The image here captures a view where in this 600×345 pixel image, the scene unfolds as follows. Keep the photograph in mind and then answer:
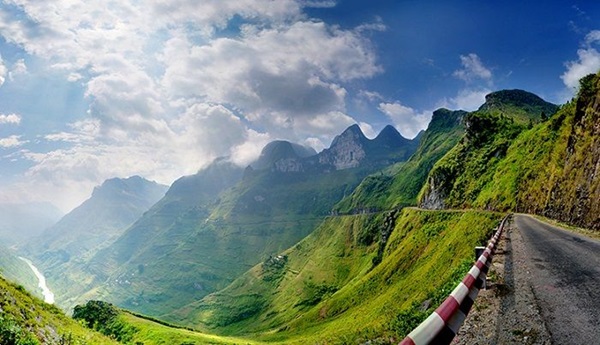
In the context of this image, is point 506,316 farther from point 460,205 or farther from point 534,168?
point 460,205

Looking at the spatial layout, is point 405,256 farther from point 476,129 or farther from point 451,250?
point 476,129

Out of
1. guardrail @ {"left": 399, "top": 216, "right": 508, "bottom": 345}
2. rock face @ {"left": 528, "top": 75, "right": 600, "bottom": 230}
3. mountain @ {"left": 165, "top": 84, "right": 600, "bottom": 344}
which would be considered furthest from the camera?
mountain @ {"left": 165, "top": 84, "right": 600, "bottom": 344}

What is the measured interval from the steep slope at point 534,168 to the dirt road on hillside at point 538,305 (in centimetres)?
2702

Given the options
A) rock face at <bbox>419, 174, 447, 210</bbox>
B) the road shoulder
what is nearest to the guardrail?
the road shoulder

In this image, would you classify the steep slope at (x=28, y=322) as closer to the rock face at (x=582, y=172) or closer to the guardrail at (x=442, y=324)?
the guardrail at (x=442, y=324)

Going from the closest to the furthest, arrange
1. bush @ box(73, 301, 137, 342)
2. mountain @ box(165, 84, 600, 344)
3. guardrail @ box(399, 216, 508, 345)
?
guardrail @ box(399, 216, 508, 345) → mountain @ box(165, 84, 600, 344) → bush @ box(73, 301, 137, 342)

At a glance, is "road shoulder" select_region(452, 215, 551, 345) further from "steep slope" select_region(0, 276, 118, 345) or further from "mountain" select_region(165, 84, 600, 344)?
"steep slope" select_region(0, 276, 118, 345)

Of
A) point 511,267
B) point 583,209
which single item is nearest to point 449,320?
point 511,267

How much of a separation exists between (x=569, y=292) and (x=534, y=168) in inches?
3243

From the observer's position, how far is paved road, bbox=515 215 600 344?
7616 millimetres

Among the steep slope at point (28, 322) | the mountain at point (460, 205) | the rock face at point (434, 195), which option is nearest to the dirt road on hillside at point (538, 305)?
the mountain at point (460, 205)

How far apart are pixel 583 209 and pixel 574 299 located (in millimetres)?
38615

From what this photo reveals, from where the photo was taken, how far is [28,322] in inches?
A: 722

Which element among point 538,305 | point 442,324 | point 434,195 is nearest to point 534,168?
point 538,305
